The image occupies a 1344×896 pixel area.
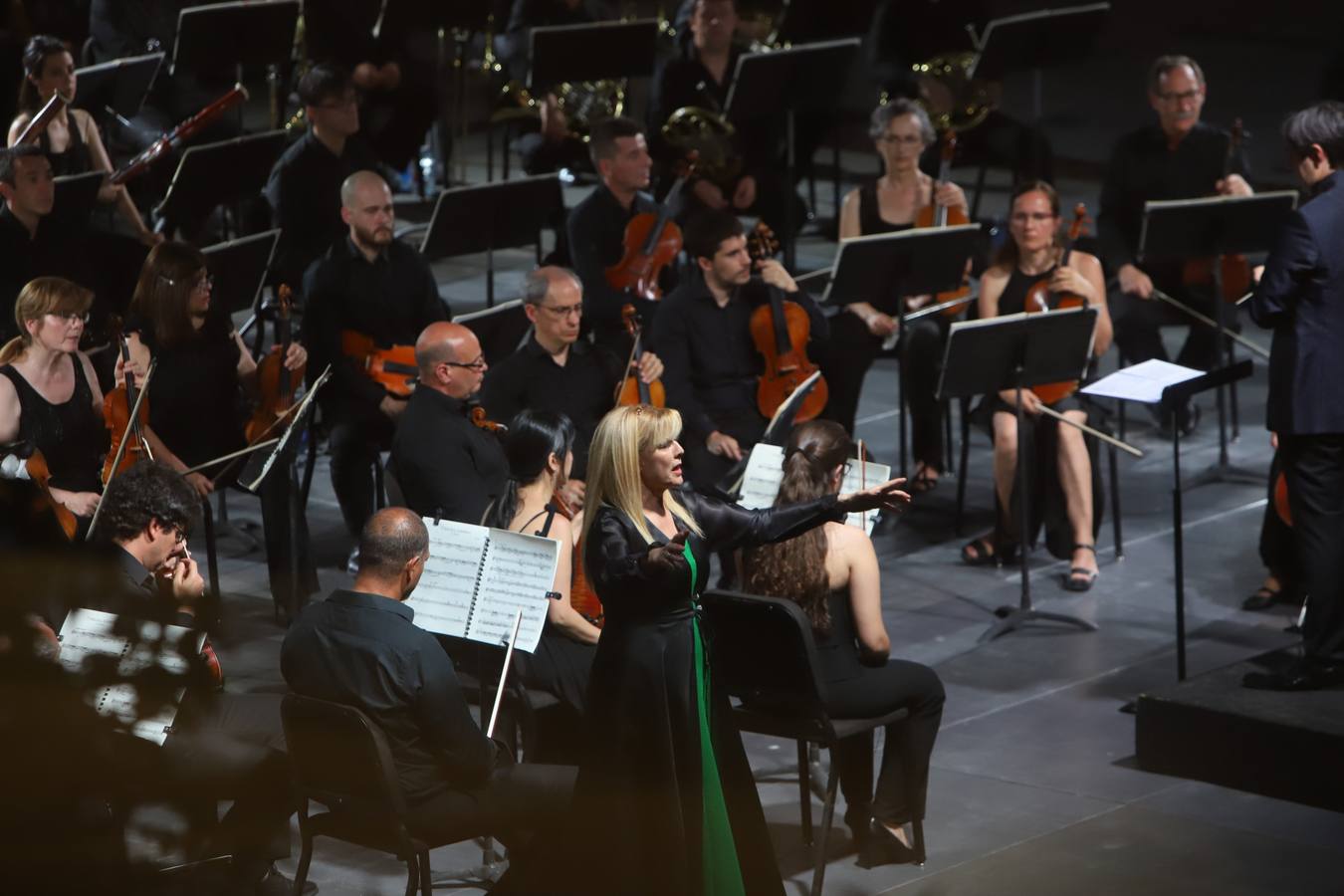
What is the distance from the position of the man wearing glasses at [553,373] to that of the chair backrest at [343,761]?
230cm

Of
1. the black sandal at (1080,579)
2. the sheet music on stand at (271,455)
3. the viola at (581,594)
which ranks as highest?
the sheet music on stand at (271,455)

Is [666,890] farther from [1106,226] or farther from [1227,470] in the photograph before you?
[1106,226]

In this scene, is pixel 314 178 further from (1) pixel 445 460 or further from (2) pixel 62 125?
(1) pixel 445 460

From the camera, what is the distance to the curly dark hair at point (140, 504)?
13.1 ft

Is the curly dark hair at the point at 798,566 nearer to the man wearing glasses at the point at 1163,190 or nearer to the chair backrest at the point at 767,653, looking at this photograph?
the chair backrest at the point at 767,653

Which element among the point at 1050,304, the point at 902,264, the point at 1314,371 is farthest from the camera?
the point at 902,264

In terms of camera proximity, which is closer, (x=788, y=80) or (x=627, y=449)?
(x=627, y=449)

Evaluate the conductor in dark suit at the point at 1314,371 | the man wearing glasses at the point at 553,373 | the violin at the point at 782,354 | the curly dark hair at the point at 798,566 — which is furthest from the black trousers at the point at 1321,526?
the man wearing glasses at the point at 553,373

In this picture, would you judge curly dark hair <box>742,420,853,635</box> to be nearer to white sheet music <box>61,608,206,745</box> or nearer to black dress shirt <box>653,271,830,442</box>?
black dress shirt <box>653,271,830,442</box>

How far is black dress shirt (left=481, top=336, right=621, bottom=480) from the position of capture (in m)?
5.98

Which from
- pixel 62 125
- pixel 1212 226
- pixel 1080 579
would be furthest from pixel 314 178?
pixel 1212 226

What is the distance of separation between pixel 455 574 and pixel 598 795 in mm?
637

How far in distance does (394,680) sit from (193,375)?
2.60m

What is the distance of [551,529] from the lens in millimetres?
4543
